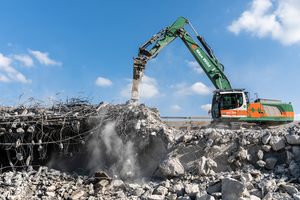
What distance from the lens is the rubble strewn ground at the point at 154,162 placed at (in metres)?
4.77

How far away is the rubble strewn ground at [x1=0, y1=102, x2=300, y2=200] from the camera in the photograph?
4.77 metres

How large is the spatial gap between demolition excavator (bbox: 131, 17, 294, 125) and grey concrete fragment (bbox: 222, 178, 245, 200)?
560cm

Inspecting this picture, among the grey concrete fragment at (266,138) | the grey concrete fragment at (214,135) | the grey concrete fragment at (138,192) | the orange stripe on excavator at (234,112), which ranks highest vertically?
the orange stripe on excavator at (234,112)

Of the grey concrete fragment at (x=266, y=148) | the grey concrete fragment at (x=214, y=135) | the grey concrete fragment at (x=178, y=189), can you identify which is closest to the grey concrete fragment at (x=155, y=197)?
the grey concrete fragment at (x=178, y=189)

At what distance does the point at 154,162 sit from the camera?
18.9 ft

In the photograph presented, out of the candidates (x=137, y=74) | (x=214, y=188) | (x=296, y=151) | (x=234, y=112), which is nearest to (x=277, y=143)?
(x=296, y=151)

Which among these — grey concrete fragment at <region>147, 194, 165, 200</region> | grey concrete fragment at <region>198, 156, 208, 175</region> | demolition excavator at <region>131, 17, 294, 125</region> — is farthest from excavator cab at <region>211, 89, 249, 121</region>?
grey concrete fragment at <region>147, 194, 165, 200</region>

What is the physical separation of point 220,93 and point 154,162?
17.6 ft

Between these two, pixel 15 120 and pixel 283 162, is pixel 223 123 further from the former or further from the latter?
pixel 15 120

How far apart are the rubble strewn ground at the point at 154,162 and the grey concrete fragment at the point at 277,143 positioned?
2cm

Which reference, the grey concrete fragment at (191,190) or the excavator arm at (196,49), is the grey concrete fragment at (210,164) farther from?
the excavator arm at (196,49)

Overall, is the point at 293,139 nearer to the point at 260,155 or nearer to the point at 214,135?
the point at 260,155

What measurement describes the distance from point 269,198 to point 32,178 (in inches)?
238

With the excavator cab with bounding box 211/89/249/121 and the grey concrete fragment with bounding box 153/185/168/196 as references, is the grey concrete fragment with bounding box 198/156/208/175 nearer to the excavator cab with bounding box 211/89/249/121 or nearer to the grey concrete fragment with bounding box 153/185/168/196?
the grey concrete fragment with bounding box 153/185/168/196
